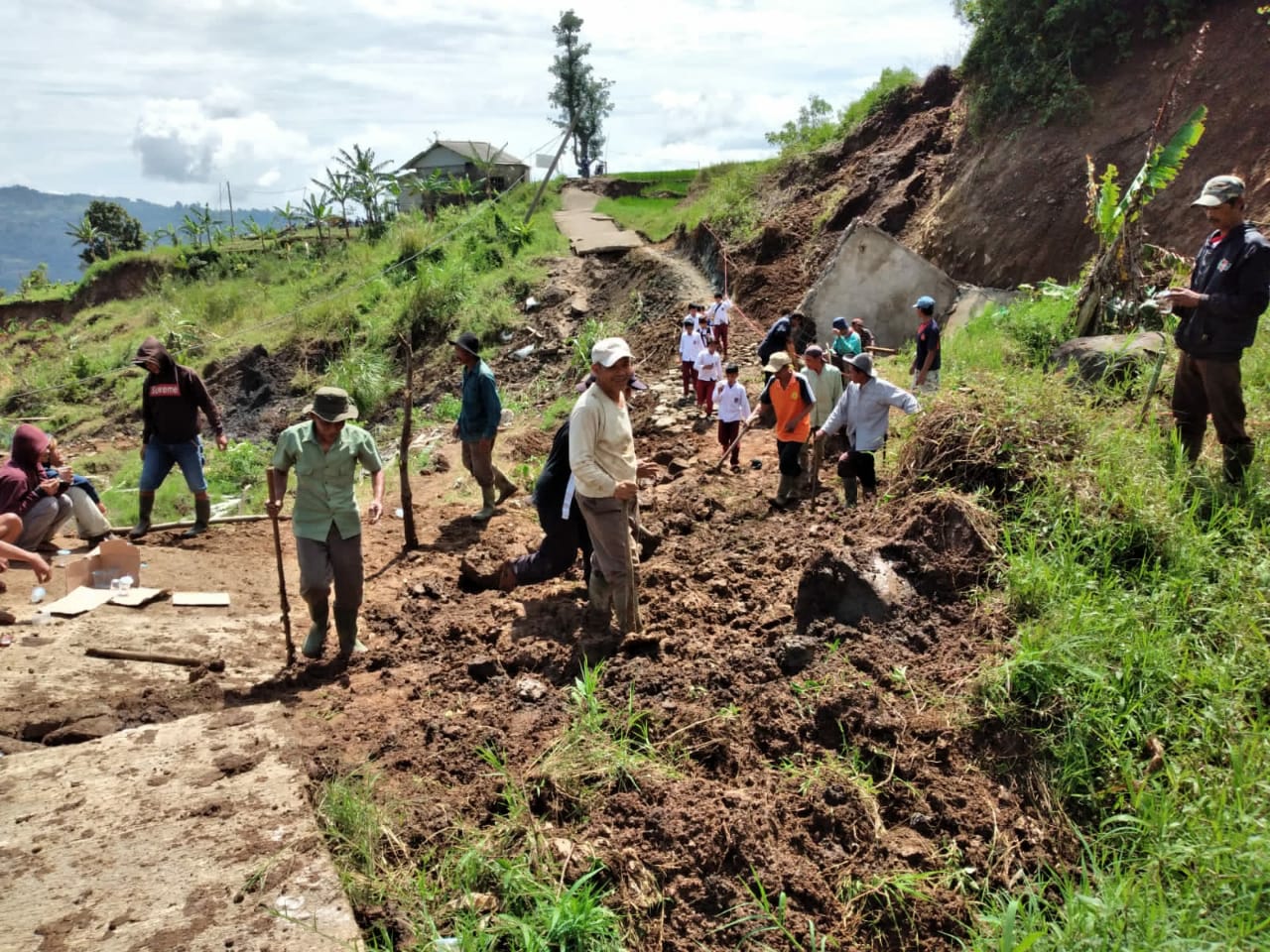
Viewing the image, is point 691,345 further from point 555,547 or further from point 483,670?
point 483,670

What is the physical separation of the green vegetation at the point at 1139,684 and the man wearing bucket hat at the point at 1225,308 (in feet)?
1.16

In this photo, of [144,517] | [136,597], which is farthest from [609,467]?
[144,517]

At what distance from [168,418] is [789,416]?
5.57m

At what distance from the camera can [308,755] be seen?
12.9 feet

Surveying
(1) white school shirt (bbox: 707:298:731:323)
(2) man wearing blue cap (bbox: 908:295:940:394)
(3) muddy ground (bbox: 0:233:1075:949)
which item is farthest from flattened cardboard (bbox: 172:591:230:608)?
(1) white school shirt (bbox: 707:298:731:323)

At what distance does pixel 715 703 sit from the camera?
13.5 ft

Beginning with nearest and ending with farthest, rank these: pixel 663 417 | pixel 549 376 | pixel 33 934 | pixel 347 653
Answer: pixel 33 934 → pixel 347 653 → pixel 663 417 → pixel 549 376

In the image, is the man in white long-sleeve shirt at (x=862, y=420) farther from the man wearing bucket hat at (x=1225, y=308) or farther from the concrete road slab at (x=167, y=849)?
the concrete road slab at (x=167, y=849)

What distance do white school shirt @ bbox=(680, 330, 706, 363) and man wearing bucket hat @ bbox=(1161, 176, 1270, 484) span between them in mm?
7521

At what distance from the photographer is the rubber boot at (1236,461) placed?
4.86 m

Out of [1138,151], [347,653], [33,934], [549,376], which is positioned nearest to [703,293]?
[549,376]

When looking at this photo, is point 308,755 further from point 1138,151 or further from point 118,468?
point 118,468

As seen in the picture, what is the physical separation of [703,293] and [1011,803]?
50.5 ft

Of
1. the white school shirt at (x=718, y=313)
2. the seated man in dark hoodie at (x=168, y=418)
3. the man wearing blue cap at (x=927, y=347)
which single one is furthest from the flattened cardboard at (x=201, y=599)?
the white school shirt at (x=718, y=313)
